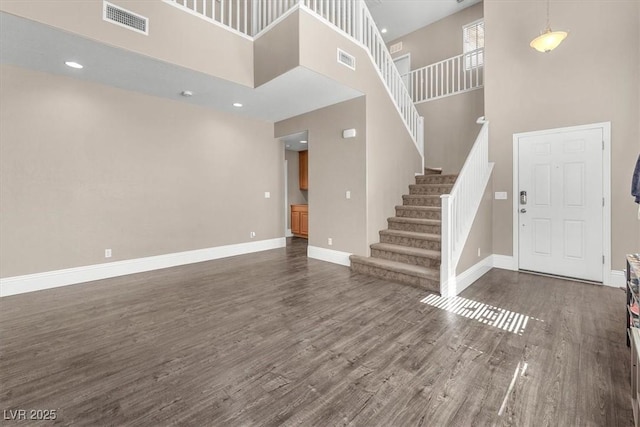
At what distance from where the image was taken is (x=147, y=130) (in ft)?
15.6

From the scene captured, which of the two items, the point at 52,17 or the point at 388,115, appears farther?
the point at 388,115

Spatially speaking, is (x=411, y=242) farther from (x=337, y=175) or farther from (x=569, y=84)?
(x=569, y=84)

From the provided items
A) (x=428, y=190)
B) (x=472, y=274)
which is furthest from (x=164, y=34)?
(x=472, y=274)

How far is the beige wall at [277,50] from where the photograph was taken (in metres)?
3.65

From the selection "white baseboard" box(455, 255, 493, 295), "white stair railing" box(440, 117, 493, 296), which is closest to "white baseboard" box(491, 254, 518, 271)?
"white baseboard" box(455, 255, 493, 295)

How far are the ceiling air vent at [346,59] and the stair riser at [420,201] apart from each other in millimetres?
2504

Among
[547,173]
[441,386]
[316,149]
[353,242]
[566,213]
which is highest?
[316,149]

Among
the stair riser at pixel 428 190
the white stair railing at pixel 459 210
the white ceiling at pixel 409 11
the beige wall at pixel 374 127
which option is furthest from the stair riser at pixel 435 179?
the white ceiling at pixel 409 11

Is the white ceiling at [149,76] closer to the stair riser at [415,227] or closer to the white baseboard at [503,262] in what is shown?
the stair riser at [415,227]

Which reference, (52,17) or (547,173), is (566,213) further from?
(52,17)

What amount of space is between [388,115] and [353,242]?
2452 millimetres

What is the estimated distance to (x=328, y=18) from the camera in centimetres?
405

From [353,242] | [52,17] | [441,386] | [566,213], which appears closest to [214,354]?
[441,386]

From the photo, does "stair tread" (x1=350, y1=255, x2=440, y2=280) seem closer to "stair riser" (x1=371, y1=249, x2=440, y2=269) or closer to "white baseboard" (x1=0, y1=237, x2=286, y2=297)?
"stair riser" (x1=371, y1=249, x2=440, y2=269)
